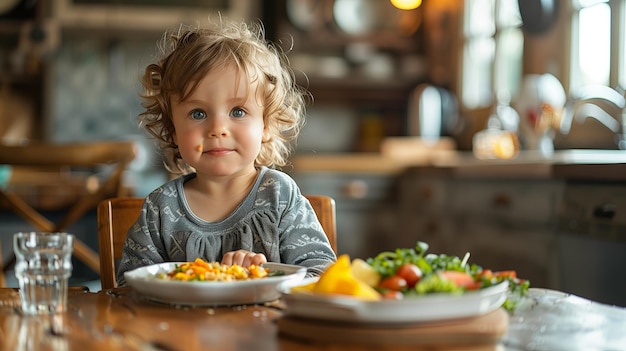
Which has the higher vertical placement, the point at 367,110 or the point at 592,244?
the point at 367,110

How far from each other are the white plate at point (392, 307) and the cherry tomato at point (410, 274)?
0.05 m

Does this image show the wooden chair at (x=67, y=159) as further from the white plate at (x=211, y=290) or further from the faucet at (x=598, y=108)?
the faucet at (x=598, y=108)

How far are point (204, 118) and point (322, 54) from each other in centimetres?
374

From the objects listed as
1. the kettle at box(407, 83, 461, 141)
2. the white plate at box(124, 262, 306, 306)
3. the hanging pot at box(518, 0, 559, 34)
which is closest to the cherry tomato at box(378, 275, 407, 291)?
the white plate at box(124, 262, 306, 306)

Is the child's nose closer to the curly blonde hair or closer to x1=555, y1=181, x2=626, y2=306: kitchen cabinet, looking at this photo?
the curly blonde hair

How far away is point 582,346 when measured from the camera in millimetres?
735

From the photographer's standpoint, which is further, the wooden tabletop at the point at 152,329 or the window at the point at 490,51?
the window at the point at 490,51

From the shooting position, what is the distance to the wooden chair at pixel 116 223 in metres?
1.35

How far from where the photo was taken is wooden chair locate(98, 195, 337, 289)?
1352 millimetres

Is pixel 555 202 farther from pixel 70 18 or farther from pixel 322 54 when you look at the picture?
pixel 70 18

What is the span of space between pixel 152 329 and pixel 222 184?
547 millimetres

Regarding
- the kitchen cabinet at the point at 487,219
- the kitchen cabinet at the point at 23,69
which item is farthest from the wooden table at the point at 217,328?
the kitchen cabinet at the point at 23,69

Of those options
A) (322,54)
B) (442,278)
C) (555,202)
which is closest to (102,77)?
(322,54)

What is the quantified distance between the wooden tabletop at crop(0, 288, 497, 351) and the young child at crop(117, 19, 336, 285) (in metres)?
0.29
